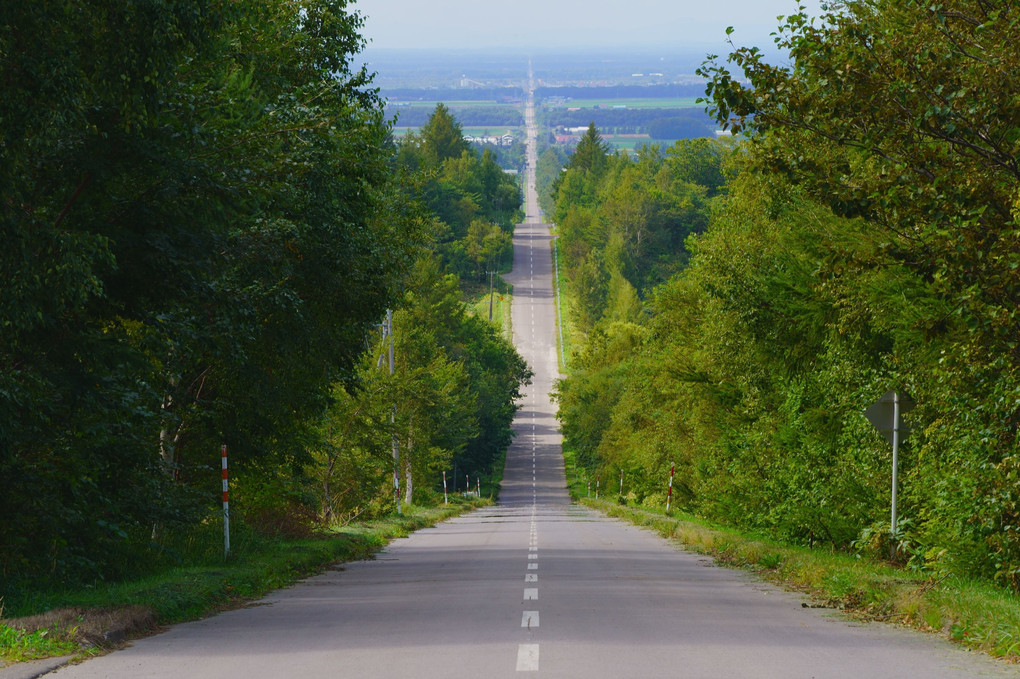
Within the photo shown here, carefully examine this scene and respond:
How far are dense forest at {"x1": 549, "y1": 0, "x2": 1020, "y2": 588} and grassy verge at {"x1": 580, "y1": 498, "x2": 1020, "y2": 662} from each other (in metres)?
0.79

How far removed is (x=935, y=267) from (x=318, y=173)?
982 centimetres

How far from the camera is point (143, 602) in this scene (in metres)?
11.4

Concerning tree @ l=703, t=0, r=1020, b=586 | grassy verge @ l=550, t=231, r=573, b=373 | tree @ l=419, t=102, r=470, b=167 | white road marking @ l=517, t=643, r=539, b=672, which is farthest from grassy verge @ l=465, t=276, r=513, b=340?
white road marking @ l=517, t=643, r=539, b=672

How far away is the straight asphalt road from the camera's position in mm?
8641

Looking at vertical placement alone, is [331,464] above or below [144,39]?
below

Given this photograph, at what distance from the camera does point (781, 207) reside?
80.0 ft

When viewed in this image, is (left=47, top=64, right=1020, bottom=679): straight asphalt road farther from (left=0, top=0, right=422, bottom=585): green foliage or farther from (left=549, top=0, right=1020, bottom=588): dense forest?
(left=549, top=0, right=1020, bottom=588): dense forest

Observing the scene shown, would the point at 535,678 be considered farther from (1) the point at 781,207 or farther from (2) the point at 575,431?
(2) the point at 575,431

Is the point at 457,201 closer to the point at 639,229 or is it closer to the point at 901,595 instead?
the point at 639,229

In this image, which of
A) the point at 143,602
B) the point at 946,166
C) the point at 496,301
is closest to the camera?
the point at 143,602

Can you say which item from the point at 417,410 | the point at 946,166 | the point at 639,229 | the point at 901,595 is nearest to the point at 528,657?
the point at 901,595

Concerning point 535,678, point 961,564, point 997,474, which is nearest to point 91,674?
point 535,678

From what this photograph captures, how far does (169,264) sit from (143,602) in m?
3.95

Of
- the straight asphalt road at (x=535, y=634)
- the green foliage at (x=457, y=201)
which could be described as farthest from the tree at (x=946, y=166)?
the green foliage at (x=457, y=201)
